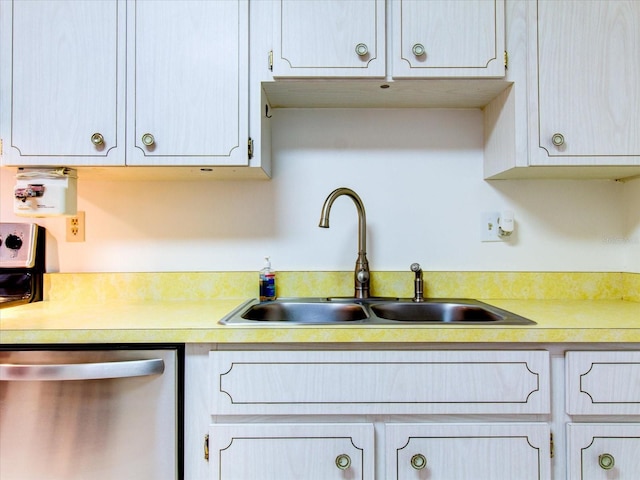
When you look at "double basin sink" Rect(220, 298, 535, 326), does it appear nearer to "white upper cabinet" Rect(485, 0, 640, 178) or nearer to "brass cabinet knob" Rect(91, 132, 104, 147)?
"white upper cabinet" Rect(485, 0, 640, 178)

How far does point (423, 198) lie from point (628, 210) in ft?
2.52

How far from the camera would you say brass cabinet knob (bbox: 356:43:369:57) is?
1.19m

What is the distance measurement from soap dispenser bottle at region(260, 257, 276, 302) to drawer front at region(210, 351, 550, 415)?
464 mm

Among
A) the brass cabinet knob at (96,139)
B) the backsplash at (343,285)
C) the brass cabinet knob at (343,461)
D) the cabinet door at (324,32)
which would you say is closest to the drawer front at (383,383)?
the brass cabinet knob at (343,461)

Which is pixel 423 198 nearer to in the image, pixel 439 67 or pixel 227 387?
pixel 439 67

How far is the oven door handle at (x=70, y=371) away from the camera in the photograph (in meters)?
0.93

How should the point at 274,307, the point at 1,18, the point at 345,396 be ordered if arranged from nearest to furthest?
the point at 345,396
the point at 1,18
the point at 274,307

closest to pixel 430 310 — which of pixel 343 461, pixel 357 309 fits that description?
pixel 357 309

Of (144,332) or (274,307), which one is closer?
(144,332)

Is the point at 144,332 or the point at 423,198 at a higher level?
the point at 423,198

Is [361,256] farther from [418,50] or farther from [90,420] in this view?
[90,420]

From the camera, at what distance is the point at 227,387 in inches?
37.9

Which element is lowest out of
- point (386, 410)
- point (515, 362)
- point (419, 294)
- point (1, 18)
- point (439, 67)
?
point (386, 410)

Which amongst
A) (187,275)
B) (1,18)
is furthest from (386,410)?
(1,18)
